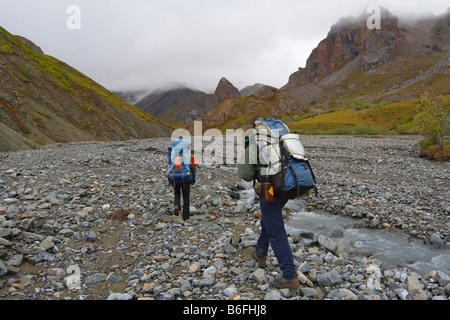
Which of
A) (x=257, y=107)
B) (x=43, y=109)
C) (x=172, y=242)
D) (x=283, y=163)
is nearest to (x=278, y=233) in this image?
(x=283, y=163)

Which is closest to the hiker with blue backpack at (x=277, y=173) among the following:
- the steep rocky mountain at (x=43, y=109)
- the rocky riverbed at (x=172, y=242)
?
the rocky riverbed at (x=172, y=242)

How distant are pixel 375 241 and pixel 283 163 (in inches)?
202

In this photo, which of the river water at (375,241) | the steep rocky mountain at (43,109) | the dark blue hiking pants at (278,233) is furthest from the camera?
the steep rocky mountain at (43,109)

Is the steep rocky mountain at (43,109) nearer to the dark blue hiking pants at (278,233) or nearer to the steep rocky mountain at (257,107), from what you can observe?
the dark blue hiking pants at (278,233)

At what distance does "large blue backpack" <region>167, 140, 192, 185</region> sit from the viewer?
984 centimetres

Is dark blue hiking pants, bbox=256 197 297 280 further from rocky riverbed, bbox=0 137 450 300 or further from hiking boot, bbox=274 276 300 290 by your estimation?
rocky riverbed, bbox=0 137 450 300

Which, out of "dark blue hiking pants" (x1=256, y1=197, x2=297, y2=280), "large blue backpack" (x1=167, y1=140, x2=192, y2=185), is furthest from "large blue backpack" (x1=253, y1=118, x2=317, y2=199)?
"large blue backpack" (x1=167, y1=140, x2=192, y2=185)

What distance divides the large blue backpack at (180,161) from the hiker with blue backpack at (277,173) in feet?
13.5

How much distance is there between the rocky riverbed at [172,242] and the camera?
5867 mm

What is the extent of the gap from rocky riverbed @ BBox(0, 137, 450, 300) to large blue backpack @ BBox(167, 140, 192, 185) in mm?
1299

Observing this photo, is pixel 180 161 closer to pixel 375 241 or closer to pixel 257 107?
pixel 375 241

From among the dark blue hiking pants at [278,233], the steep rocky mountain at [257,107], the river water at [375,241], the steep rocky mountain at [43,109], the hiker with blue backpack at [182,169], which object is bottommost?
the river water at [375,241]
